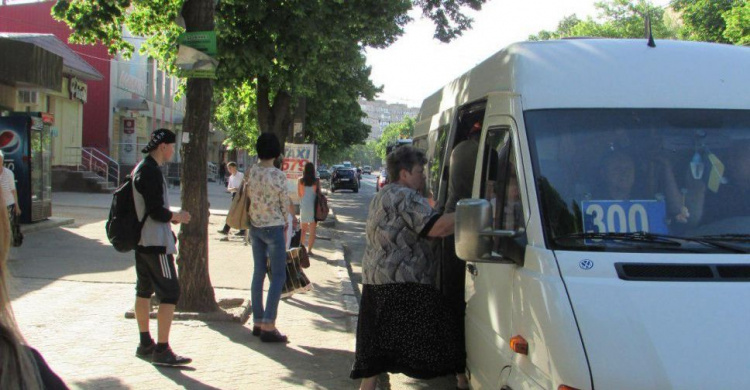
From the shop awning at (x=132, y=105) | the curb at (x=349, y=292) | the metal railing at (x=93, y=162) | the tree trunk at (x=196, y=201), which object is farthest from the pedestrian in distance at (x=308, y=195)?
the shop awning at (x=132, y=105)

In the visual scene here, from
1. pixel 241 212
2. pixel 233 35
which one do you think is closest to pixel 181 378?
pixel 241 212

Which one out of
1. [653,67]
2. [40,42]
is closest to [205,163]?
[653,67]

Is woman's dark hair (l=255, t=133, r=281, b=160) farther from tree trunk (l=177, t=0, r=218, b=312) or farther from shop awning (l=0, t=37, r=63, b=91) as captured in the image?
shop awning (l=0, t=37, r=63, b=91)

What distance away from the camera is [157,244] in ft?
18.1

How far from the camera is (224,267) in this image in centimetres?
1138

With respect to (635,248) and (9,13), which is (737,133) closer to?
(635,248)

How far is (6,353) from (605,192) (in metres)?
2.67

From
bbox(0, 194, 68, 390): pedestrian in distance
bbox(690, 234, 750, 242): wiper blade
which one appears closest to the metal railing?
bbox(690, 234, 750, 242): wiper blade

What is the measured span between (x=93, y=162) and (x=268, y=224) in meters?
25.8

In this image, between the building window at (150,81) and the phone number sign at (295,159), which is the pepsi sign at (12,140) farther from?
the building window at (150,81)

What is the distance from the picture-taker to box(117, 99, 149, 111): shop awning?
111 feet

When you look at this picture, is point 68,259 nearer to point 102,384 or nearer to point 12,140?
point 12,140

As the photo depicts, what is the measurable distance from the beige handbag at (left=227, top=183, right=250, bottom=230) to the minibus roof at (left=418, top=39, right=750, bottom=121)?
337 centimetres

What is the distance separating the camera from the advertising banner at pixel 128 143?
34438mm
